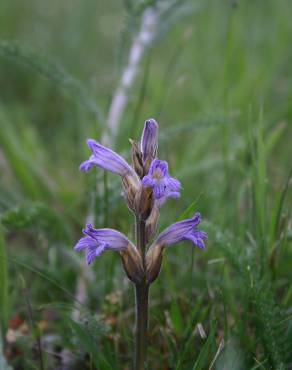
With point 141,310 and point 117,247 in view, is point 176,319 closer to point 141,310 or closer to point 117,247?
point 141,310

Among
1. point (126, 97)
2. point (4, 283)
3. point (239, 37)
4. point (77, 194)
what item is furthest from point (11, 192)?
point (239, 37)

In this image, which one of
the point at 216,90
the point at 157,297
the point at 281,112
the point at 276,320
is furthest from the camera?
the point at 216,90

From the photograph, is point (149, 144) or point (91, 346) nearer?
point (149, 144)

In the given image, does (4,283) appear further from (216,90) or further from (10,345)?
(216,90)

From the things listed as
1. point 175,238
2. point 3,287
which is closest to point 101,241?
point 175,238

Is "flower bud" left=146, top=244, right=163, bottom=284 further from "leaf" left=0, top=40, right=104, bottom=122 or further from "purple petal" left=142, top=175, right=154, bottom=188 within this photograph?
"leaf" left=0, top=40, right=104, bottom=122

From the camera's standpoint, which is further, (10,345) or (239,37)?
(239,37)
